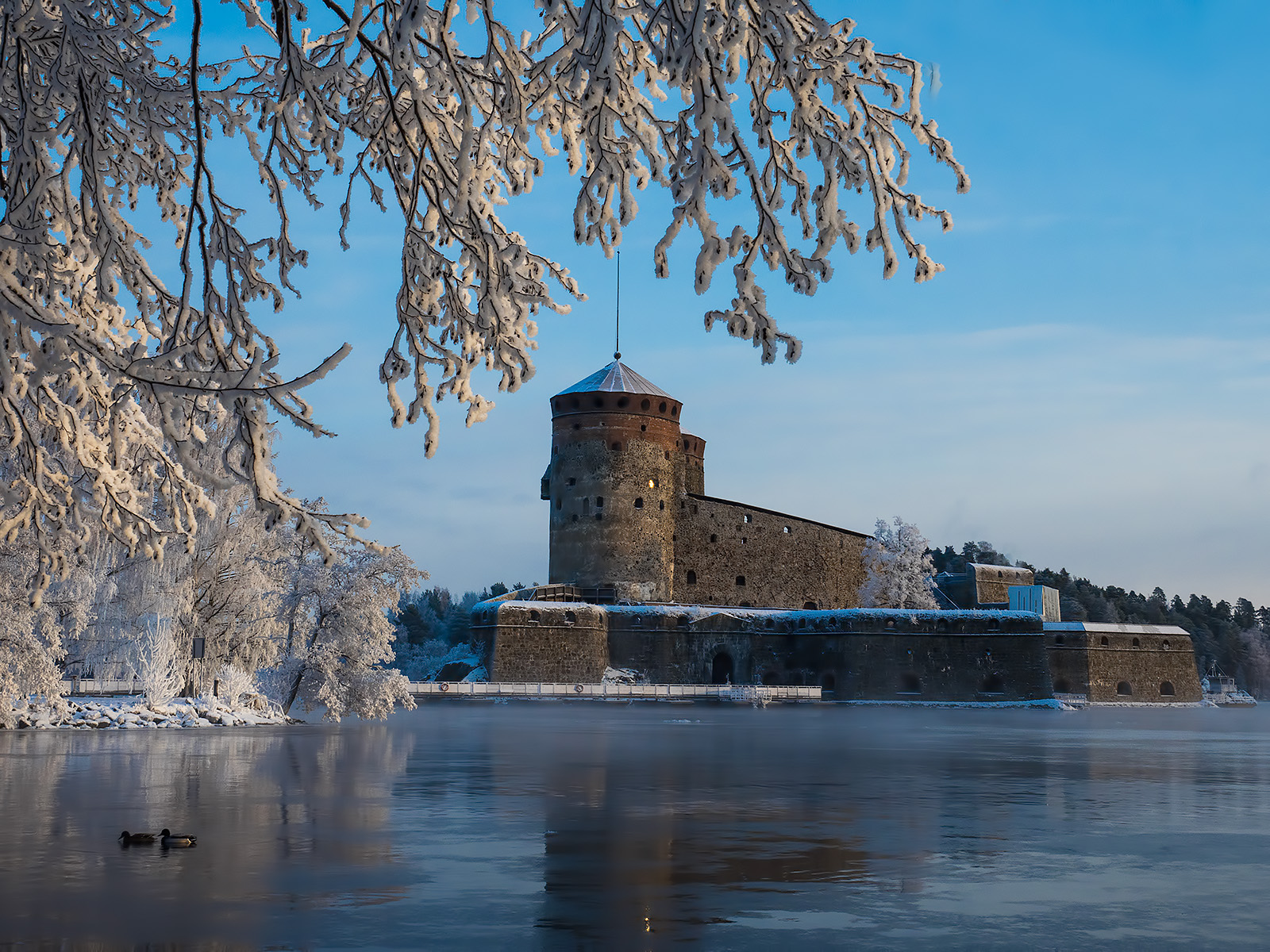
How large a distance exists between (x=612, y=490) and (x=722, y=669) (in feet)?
29.3

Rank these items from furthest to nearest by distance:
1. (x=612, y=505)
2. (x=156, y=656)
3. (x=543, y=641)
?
(x=612, y=505) < (x=543, y=641) < (x=156, y=656)

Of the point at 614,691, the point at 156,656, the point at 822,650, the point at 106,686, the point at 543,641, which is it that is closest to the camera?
the point at 156,656

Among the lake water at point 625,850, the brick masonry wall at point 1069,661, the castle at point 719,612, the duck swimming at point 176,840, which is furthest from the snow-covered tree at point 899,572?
the duck swimming at point 176,840

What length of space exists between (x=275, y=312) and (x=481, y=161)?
1.40 meters

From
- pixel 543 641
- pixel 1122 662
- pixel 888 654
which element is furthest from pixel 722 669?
pixel 1122 662

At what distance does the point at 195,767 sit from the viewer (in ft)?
43.3

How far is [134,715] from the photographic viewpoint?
70.9 feet

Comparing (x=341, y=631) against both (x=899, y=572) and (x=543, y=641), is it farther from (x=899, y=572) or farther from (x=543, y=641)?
(x=899, y=572)

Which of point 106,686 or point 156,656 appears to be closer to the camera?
point 156,656

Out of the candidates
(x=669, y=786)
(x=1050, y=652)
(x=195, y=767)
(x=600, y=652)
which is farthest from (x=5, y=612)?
(x=1050, y=652)

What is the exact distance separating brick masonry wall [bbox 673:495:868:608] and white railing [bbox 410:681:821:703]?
10.8 m

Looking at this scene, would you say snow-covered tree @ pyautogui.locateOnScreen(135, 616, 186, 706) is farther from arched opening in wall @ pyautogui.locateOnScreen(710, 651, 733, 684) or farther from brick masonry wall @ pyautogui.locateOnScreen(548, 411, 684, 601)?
brick masonry wall @ pyautogui.locateOnScreen(548, 411, 684, 601)

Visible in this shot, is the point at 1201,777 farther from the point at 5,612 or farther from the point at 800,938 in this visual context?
the point at 5,612

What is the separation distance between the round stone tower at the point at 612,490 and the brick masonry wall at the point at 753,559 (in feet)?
5.75
